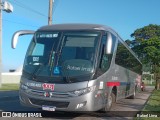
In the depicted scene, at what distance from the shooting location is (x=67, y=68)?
10305 millimetres

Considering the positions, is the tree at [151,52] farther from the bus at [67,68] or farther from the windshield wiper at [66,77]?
the windshield wiper at [66,77]

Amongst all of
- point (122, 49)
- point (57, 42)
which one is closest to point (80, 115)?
point (57, 42)

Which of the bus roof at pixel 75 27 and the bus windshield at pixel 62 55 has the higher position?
the bus roof at pixel 75 27

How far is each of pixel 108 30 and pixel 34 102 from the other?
11.5ft

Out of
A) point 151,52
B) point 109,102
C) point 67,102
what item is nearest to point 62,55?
point 67,102

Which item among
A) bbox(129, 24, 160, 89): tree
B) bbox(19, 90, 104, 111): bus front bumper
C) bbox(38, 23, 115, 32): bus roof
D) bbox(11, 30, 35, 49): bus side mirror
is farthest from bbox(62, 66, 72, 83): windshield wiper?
bbox(129, 24, 160, 89): tree

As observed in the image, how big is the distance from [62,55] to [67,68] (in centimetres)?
52

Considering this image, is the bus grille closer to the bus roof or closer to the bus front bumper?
the bus front bumper

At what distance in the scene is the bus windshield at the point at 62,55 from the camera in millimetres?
10291

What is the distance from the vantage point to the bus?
10062 mm

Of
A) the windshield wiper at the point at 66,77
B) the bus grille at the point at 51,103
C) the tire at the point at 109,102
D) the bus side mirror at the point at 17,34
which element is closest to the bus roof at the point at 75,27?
the bus side mirror at the point at 17,34

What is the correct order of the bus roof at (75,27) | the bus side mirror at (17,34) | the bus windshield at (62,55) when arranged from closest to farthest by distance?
the bus windshield at (62,55) → the bus roof at (75,27) → the bus side mirror at (17,34)

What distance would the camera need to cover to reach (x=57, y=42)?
10820 mm

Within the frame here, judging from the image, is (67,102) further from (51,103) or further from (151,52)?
(151,52)
